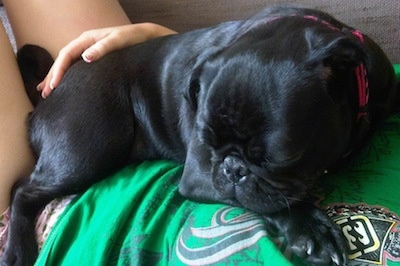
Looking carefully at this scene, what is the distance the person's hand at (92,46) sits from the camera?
1485 mm

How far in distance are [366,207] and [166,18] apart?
44.4 inches

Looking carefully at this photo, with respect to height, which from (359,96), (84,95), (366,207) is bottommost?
(366,207)

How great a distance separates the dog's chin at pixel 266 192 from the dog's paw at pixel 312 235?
0.07 ft

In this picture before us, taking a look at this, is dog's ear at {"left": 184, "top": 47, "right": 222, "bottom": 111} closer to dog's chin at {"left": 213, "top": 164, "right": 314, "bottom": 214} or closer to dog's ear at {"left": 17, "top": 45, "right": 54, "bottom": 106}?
dog's chin at {"left": 213, "top": 164, "right": 314, "bottom": 214}

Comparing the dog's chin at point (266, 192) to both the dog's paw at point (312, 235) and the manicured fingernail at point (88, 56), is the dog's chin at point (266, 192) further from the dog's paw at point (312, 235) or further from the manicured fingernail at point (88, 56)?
the manicured fingernail at point (88, 56)

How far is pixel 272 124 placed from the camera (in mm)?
1004

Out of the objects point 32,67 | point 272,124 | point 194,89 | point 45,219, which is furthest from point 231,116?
point 32,67

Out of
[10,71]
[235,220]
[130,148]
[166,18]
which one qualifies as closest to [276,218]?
[235,220]

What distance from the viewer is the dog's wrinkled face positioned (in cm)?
100

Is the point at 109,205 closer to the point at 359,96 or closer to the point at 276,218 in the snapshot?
the point at 276,218

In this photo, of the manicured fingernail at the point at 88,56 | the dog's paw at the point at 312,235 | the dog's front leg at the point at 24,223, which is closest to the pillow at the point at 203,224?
the dog's paw at the point at 312,235

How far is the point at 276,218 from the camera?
107 centimetres

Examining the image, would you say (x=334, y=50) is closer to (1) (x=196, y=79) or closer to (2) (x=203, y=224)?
(1) (x=196, y=79)

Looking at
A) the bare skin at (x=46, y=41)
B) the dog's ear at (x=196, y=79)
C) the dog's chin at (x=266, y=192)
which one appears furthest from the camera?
the bare skin at (x=46, y=41)
